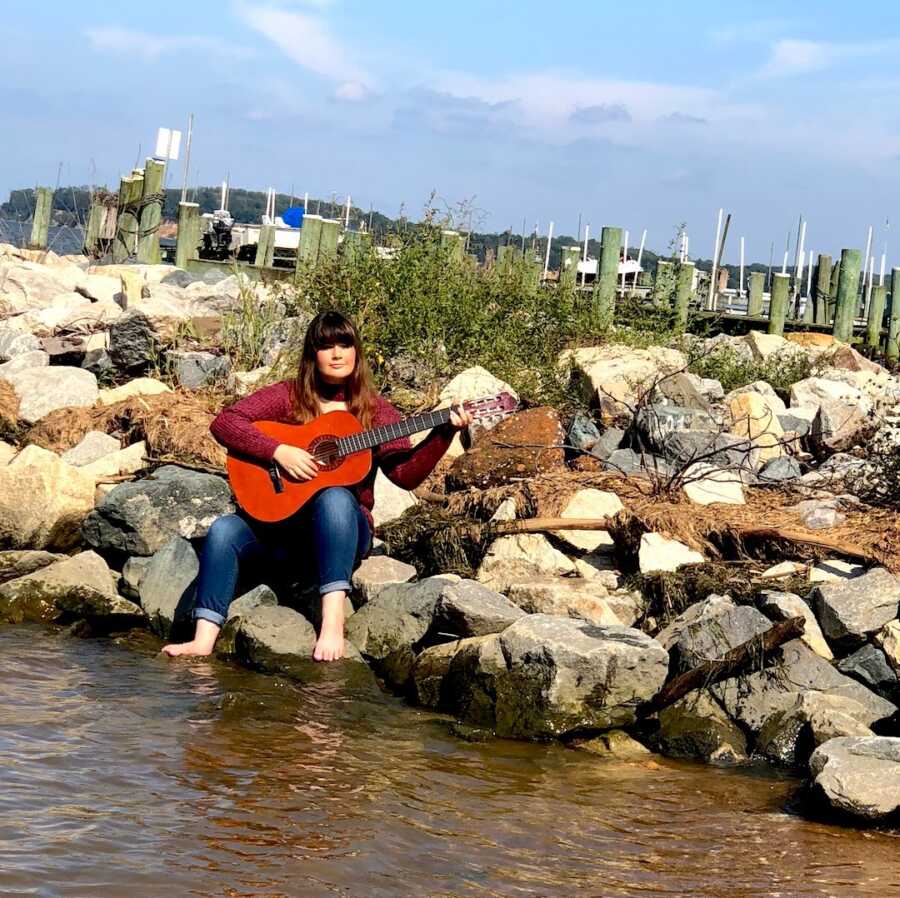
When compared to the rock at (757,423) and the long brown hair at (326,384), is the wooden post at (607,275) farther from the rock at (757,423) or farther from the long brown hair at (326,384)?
the long brown hair at (326,384)

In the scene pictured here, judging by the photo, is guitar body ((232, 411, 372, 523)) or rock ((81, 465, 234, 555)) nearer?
guitar body ((232, 411, 372, 523))

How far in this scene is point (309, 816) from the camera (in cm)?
448

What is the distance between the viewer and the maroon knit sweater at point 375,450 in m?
6.55

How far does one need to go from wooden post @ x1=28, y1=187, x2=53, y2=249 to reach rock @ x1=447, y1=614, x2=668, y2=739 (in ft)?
65.3

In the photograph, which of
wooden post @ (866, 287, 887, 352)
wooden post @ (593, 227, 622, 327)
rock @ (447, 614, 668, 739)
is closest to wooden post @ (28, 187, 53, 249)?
wooden post @ (593, 227, 622, 327)

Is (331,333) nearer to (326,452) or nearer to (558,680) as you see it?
(326,452)

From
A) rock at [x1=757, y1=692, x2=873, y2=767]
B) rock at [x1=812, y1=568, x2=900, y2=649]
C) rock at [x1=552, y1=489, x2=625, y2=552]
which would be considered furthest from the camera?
rock at [x1=552, y1=489, x2=625, y2=552]

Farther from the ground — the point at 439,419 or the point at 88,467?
the point at 439,419

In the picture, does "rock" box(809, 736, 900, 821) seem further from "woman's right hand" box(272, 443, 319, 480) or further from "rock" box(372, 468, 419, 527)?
"rock" box(372, 468, 419, 527)

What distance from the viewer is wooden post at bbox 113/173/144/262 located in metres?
16.8

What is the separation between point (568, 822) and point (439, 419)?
2.26m

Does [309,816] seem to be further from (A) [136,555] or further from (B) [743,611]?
(A) [136,555]

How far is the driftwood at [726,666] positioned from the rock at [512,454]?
7.62 ft

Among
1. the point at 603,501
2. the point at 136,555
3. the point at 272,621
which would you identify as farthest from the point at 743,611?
the point at 136,555
